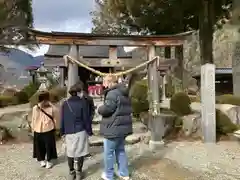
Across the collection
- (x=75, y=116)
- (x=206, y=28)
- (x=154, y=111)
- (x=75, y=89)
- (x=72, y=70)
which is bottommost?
(x=154, y=111)

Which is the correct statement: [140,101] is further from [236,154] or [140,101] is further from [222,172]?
[222,172]

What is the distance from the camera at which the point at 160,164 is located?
6539 mm

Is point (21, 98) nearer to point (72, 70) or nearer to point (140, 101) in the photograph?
point (140, 101)

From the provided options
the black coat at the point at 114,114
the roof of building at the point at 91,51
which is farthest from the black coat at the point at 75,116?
the roof of building at the point at 91,51

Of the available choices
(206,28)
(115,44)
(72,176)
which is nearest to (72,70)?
(115,44)

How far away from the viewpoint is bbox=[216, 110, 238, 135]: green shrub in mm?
8961

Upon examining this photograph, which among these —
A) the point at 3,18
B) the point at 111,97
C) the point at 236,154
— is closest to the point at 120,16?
the point at 3,18

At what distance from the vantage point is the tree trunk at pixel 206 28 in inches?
625

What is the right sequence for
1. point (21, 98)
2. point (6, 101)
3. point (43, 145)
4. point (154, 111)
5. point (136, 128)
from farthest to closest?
point (21, 98) < point (6, 101) < point (136, 128) < point (154, 111) < point (43, 145)

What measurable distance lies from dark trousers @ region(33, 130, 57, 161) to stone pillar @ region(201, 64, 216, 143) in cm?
376

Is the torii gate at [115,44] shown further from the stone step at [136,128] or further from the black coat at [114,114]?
the black coat at [114,114]

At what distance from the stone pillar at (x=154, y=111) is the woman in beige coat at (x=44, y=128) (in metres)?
2.51

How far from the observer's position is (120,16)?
21.0 metres

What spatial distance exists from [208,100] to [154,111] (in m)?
1.30
